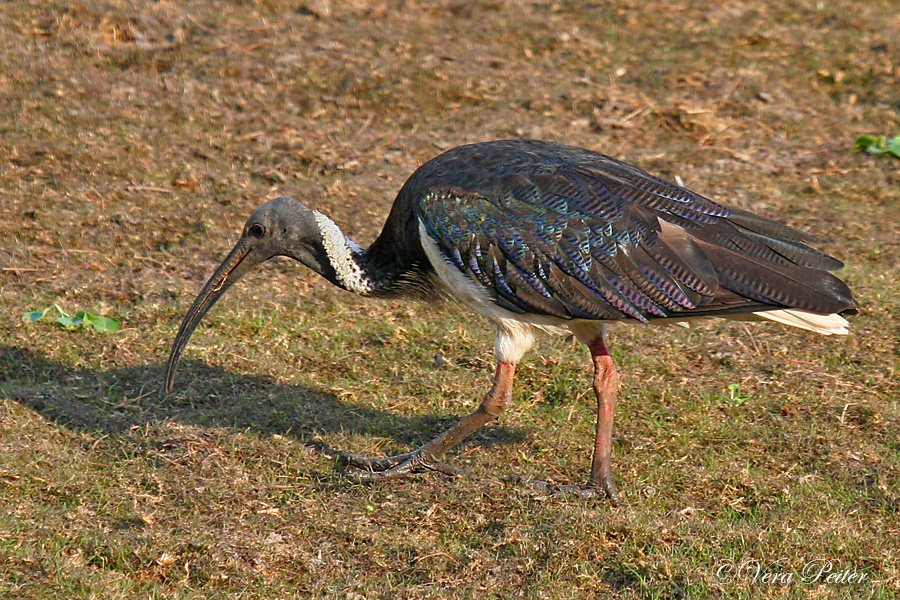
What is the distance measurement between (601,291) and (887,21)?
8.44 m

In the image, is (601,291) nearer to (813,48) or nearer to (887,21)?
(813,48)

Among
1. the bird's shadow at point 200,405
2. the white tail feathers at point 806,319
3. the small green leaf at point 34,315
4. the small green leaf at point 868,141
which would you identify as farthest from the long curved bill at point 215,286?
the small green leaf at point 868,141

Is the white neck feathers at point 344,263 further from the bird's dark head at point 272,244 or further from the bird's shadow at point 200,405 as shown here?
the bird's shadow at point 200,405

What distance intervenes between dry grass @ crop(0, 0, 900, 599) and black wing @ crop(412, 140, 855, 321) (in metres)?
1.01

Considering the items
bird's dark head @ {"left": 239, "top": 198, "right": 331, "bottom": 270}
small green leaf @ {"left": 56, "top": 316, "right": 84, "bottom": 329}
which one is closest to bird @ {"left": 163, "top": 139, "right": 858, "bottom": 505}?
bird's dark head @ {"left": 239, "top": 198, "right": 331, "bottom": 270}

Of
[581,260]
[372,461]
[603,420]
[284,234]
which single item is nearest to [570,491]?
[603,420]

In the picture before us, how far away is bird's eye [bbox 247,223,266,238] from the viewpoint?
230 inches

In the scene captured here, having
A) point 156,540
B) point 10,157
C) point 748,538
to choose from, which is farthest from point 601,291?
point 10,157

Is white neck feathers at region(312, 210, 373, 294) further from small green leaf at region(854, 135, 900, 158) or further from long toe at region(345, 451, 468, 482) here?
small green leaf at region(854, 135, 900, 158)

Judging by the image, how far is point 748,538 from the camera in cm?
507

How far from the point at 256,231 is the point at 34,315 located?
6.36 feet

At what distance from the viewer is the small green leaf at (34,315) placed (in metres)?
6.90

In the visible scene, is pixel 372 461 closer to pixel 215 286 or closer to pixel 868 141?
pixel 215 286

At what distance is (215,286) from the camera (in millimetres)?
5992
